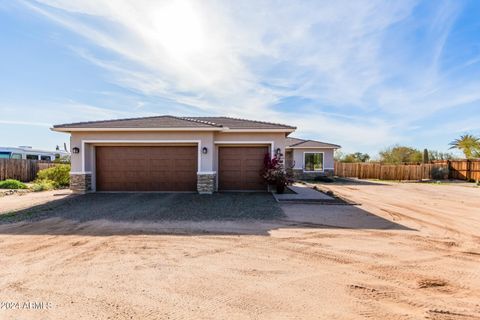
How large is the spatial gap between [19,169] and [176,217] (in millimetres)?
17728

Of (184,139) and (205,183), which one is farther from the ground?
(184,139)

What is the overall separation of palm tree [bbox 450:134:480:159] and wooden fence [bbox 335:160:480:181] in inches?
143

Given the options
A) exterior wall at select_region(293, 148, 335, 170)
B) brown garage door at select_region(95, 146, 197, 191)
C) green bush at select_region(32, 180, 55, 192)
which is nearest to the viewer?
brown garage door at select_region(95, 146, 197, 191)

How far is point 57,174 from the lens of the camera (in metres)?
16.5

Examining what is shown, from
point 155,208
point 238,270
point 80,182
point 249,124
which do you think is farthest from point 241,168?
point 238,270

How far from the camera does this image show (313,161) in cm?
2480

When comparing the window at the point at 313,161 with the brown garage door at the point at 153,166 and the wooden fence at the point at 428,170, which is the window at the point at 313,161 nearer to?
the wooden fence at the point at 428,170

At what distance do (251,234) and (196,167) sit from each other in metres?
7.27

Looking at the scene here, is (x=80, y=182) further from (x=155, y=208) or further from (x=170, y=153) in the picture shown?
(x=155, y=208)

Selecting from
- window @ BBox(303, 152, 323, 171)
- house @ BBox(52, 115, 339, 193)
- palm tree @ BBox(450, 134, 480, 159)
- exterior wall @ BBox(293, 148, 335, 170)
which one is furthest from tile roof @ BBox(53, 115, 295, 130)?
palm tree @ BBox(450, 134, 480, 159)

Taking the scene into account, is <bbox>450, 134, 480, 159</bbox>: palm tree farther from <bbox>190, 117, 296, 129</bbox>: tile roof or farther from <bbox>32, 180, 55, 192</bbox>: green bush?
<bbox>32, 180, 55, 192</bbox>: green bush

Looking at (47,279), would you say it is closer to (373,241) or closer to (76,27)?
(373,241)

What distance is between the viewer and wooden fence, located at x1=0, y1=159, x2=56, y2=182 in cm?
1848

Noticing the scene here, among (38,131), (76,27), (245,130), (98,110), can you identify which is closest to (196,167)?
(245,130)
